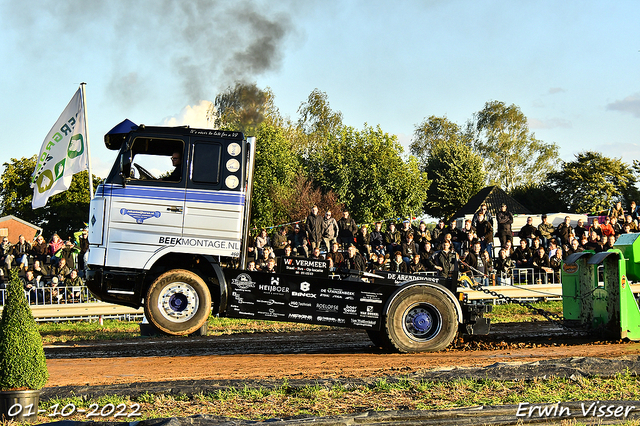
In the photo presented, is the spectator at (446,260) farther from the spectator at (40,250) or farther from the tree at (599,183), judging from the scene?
the tree at (599,183)

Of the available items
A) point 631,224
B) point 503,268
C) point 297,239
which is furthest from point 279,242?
point 631,224

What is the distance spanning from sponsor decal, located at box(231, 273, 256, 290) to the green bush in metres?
3.96

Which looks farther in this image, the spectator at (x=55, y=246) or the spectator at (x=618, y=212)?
the spectator at (x=618, y=212)

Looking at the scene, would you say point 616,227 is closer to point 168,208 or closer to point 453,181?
point 168,208

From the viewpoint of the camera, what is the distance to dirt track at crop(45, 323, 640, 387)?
7805 mm

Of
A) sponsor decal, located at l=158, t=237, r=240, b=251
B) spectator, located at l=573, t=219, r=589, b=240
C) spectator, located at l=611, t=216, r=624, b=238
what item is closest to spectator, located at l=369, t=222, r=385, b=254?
spectator, located at l=573, t=219, r=589, b=240

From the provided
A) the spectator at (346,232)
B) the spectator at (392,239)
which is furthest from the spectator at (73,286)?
the spectator at (392,239)

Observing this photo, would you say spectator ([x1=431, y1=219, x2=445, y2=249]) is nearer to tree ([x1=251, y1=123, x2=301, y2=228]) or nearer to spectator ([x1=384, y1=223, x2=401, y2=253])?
spectator ([x1=384, y1=223, x2=401, y2=253])

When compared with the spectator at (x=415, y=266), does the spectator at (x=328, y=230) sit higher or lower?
higher

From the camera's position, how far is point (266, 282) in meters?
9.63

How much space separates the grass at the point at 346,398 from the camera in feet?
19.4

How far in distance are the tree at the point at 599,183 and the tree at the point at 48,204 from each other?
46635 mm

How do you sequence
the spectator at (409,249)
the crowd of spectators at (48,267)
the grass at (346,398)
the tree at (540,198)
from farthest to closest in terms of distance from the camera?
the tree at (540,198)
the spectator at (409,249)
the crowd of spectators at (48,267)
the grass at (346,398)

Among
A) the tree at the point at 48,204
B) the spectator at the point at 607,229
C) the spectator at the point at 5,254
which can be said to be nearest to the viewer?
the spectator at the point at 5,254
